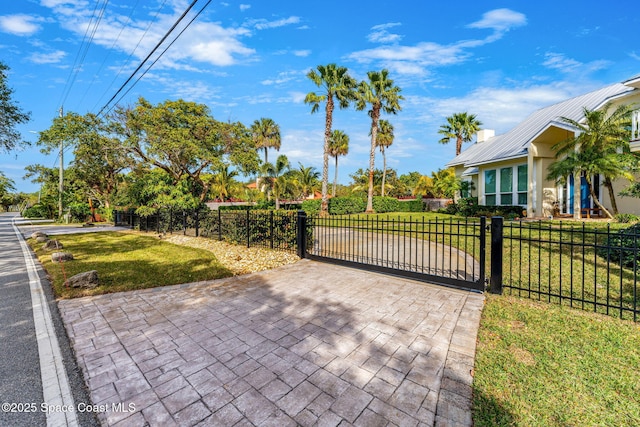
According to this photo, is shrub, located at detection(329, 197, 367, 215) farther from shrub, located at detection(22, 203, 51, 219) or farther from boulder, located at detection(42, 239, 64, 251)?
shrub, located at detection(22, 203, 51, 219)

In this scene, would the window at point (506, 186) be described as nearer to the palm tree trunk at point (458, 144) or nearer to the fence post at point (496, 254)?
the palm tree trunk at point (458, 144)

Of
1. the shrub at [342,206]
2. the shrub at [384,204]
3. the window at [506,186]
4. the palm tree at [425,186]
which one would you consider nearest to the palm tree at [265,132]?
the shrub at [342,206]

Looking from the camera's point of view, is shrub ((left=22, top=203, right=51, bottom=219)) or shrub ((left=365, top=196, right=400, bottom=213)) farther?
shrub ((left=22, top=203, right=51, bottom=219))

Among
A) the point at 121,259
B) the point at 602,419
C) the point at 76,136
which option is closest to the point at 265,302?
the point at 602,419

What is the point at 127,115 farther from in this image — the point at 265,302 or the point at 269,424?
the point at 269,424

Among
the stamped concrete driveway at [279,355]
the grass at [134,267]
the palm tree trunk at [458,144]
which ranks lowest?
the stamped concrete driveway at [279,355]

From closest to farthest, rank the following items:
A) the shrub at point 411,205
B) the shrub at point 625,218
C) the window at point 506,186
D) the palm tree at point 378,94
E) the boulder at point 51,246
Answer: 1. the boulder at point 51,246
2. the shrub at point 625,218
3. the window at point 506,186
4. the palm tree at point 378,94
5. the shrub at point 411,205

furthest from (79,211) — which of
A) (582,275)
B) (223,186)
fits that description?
(582,275)

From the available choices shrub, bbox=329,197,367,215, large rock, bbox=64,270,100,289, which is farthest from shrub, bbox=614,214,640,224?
shrub, bbox=329,197,367,215

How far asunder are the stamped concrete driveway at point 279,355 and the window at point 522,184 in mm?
14991

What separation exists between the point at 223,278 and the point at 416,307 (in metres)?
4.22

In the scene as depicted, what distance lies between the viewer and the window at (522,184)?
1631 centimetres

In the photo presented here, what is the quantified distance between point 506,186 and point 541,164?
8.22 ft

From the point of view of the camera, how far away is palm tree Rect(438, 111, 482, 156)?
2748 centimetres
